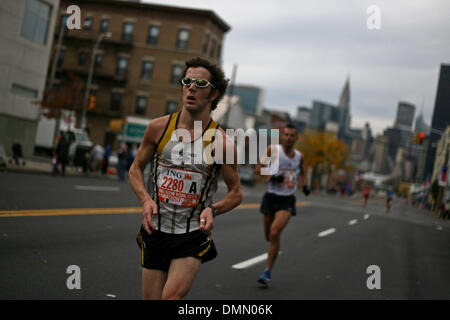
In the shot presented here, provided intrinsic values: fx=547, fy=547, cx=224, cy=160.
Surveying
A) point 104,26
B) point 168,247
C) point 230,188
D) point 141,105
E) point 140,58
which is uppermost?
point 104,26

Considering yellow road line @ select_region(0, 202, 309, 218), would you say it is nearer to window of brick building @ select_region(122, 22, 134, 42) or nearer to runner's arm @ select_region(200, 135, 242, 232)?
runner's arm @ select_region(200, 135, 242, 232)

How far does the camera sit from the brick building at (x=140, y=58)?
Answer: 46.8m

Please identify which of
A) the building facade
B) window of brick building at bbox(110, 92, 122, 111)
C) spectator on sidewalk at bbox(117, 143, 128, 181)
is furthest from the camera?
window of brick building at bbox(110, 92, 122, 111)

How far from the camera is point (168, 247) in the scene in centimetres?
347

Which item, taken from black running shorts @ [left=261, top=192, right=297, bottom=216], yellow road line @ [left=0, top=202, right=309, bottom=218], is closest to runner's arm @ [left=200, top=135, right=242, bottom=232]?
black running shorts @ [left=261, top=192, right=297, bottom=216]

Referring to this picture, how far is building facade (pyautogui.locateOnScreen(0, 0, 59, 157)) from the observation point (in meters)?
20.6

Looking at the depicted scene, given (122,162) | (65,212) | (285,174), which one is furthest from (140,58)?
(285,174)

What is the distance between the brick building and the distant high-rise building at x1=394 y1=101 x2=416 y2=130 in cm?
3913

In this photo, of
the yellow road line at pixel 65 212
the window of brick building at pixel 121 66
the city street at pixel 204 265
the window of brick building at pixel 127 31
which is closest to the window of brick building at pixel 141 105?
the window of brick building at pixel 121 66

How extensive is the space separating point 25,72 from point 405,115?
795 inches

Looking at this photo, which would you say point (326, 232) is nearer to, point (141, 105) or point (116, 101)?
point (141, 105)

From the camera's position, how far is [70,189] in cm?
1720
